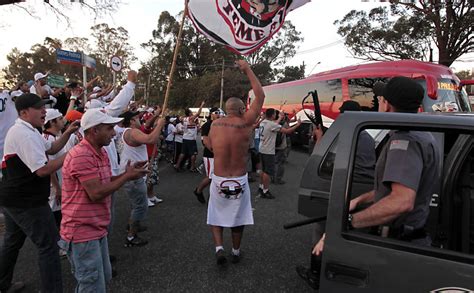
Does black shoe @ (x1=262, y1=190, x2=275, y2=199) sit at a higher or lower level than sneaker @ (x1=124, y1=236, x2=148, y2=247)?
higher

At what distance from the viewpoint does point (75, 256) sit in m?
2.00

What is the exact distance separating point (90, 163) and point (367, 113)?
179 cm

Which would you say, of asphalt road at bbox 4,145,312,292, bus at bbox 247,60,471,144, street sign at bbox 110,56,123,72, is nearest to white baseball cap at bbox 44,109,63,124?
asphalt road at bbox 4,145,312,292

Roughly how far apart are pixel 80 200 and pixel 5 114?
322 centimetres

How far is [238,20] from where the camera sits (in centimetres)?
353

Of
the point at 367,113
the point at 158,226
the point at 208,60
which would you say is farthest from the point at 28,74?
the point at 367,113

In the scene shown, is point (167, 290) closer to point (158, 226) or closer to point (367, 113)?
point (158, 226)

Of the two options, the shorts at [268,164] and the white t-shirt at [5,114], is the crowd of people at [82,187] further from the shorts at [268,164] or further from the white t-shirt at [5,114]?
the shorts at [268,164]

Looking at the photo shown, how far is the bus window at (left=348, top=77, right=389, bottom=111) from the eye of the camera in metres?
11.2

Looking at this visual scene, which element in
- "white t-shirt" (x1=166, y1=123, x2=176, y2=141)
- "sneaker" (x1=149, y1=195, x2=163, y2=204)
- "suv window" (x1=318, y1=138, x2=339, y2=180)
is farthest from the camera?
"white t-shirt" (x1=166, y1=123, x2=176, y2=141)

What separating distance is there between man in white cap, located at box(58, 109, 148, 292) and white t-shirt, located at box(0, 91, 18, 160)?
2.99m

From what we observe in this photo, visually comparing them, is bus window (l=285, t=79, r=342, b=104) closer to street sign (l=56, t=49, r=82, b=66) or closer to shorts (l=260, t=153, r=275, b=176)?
shorts (l=260, t=153, r=275, b=176)

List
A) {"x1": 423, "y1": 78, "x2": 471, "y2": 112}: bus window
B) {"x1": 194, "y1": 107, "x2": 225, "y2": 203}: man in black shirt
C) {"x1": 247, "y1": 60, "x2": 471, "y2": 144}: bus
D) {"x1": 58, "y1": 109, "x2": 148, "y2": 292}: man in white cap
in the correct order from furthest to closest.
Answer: {"x1": 247, "y1": 60, "x2": 471, "y2": 144}: bus → {"x1": 423, "y1": 78, "x2": 471, "y2": 112}: bus window → {"x1": 194, "y1": 107, "x2": 225, "y2": 203}: man in black shirt → {"x1": 58, "y1": 109, "x2": 148, "y2": 292}: man in white cap

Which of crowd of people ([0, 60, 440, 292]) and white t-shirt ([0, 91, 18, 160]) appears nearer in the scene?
crowd of people ([0, 60, 440, 292])
